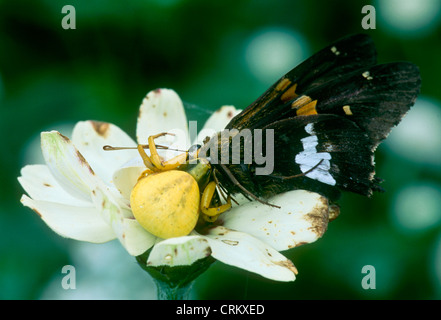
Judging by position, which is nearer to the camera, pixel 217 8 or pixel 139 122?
pixel 139 122

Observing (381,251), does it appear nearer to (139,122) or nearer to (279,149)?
(279,149)

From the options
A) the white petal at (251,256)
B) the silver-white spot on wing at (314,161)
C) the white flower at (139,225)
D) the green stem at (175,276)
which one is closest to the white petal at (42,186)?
the white flower at (139,225)

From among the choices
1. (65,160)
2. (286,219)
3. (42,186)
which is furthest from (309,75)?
(42,186)

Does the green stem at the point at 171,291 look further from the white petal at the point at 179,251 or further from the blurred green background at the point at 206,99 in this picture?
the blurred green background at the point at 206,99

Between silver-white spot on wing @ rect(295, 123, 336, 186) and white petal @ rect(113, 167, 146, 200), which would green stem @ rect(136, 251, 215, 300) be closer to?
white petal @ rect(113, 167, 146, 200)
